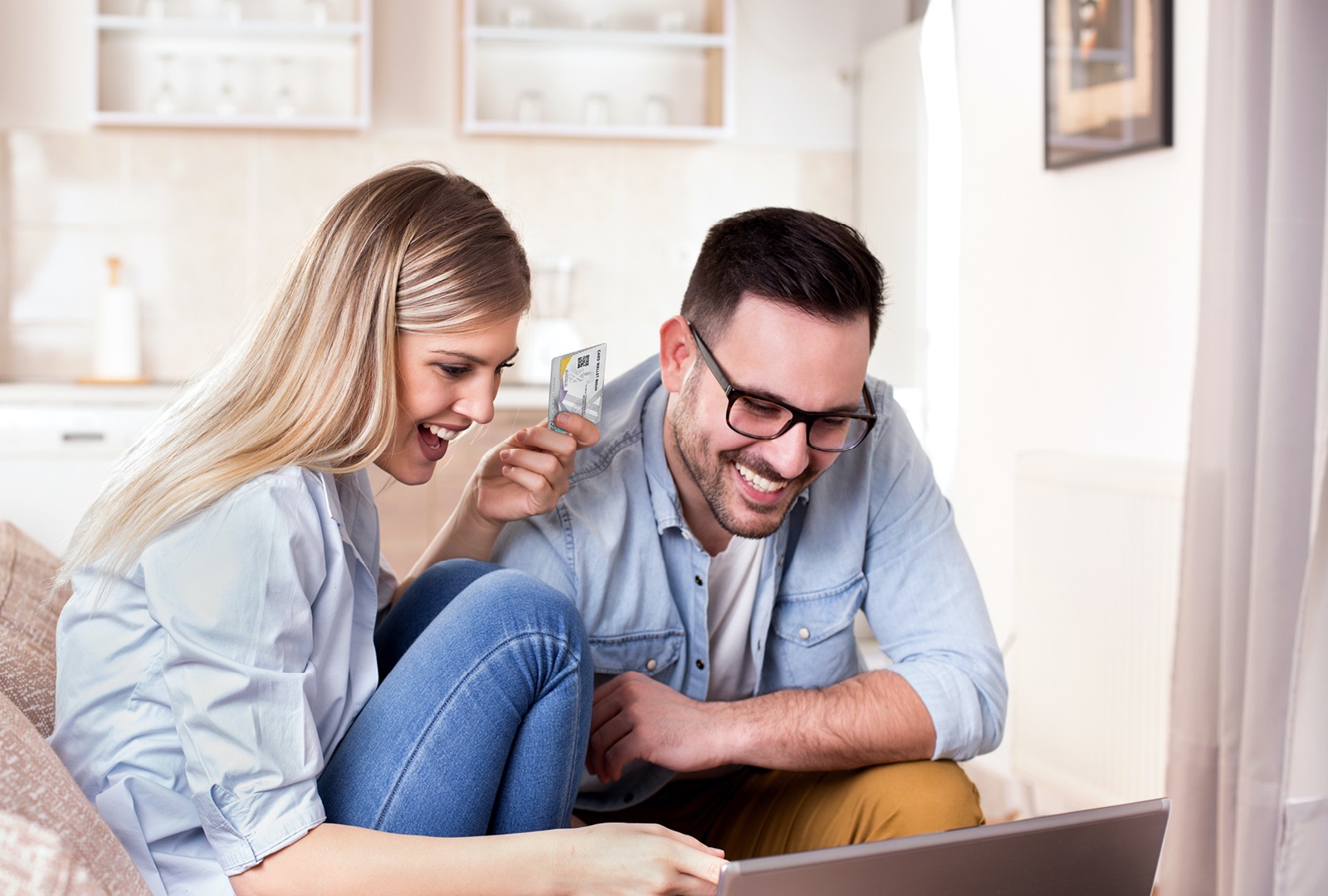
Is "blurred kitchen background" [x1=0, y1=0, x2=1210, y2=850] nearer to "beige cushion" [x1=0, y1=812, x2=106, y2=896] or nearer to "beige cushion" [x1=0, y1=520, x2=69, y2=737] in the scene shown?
"beige cushion" [x1=0, y1=520, x2=69, y2=737]

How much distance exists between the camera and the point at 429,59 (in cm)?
385

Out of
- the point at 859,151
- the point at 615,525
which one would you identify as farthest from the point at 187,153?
the point at 615,525

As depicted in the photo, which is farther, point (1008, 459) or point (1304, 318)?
point (1008, 459)

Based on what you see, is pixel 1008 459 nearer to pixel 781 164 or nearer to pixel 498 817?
pixel 781 164

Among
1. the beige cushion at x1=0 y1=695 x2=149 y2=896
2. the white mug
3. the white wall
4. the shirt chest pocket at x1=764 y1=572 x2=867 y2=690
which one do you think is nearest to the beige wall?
the white mug

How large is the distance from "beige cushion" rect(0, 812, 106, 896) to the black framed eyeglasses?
750mm

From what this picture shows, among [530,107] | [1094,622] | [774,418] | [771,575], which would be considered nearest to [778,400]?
[774,418]

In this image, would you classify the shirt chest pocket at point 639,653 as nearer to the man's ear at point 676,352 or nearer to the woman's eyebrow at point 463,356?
the man's ear at point 676,352

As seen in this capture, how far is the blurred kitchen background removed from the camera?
257 cm

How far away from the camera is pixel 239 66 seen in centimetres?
366

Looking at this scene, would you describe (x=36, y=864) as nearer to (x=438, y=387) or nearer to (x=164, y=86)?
(x=438, y=387)

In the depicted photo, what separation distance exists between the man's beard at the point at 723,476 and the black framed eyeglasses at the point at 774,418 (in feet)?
0.11

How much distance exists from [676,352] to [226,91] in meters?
2.61

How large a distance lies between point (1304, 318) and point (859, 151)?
2.49 meters
